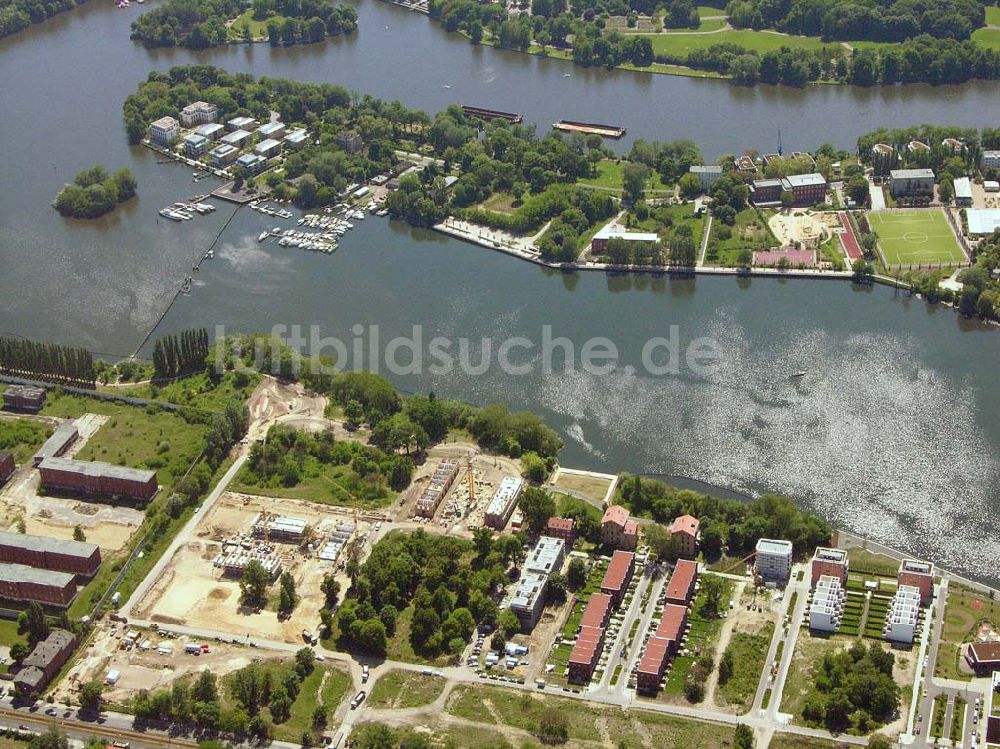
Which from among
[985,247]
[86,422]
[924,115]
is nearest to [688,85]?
[924,115]

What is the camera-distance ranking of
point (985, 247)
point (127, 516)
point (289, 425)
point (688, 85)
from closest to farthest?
point (127, 516)
point (289, 425)
point (985, 247)
point (688, 85)

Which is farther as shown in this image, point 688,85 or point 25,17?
point 25,17

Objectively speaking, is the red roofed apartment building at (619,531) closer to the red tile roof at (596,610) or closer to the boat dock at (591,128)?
the red tile roof at (596,610)

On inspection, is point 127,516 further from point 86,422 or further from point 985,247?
point 985,247

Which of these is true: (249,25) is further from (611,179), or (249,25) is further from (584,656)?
(584,656)

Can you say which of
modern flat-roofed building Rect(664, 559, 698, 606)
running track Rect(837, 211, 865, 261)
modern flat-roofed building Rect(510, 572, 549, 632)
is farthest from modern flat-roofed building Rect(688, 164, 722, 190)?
modern flat-roofed building Rect(510, 572, 549, 632)


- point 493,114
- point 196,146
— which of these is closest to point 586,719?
point 196,146

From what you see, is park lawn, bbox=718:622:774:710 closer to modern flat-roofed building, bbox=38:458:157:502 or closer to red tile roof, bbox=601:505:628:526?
red tile roof, bbox=601:505:628:526
